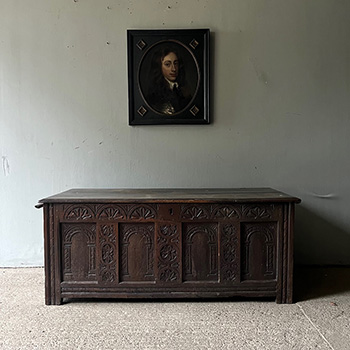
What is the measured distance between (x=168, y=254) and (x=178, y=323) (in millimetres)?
425

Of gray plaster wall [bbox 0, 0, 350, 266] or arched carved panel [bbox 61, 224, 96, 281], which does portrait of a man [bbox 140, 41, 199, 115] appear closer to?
gray plaster wall [bbox 0, 0, 350, 266]

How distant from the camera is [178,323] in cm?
201

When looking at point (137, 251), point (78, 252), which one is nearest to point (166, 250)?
point (137, 251)

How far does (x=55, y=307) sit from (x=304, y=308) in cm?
155

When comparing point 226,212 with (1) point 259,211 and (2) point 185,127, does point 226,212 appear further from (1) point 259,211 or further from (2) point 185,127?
(2) point 185,127

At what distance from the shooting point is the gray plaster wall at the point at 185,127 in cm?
286

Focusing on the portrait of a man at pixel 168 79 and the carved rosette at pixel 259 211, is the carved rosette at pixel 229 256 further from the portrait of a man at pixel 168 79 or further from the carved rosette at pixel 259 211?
the portrait of a man at pixel 168 79

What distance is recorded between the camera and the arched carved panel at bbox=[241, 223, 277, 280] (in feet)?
7.42

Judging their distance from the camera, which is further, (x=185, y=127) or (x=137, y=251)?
(x=185, y=127)

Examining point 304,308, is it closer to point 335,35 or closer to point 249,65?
point 249,65

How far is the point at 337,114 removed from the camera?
291cm

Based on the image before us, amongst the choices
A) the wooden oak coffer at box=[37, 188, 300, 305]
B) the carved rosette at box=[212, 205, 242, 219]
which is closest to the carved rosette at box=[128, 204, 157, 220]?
the wooden oak coffer at box=[37, 188, 300, 305]

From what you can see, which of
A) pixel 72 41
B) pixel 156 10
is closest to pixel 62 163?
pixel 72 41

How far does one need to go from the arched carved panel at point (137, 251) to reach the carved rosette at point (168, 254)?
5 centimetres
